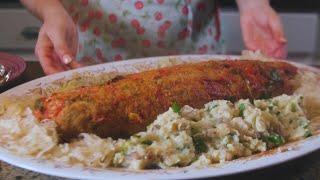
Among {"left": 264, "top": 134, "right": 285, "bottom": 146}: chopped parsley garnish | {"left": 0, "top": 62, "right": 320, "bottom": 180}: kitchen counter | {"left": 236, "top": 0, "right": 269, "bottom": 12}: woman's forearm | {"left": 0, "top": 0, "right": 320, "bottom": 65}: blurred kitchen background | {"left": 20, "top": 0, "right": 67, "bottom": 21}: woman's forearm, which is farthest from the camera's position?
{"left": 0, "top": 0, "right": 320, "bottom": 65}: blurred kitchen background

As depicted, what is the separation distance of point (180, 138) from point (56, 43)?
0.52m

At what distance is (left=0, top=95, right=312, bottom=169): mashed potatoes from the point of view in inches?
33.5

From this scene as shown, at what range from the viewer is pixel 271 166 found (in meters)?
0.80

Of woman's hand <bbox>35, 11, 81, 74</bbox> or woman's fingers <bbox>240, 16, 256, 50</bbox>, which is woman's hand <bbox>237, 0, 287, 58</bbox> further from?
woman's hand <bbox>35, 11, 81, 74</bbox>

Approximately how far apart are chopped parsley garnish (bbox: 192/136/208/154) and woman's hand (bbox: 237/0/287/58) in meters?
0.60

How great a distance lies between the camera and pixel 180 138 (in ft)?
2.85

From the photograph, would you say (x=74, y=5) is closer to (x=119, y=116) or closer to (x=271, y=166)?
(x=119, y=116)

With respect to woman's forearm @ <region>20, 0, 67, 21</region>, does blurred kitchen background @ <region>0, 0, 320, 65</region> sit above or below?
below

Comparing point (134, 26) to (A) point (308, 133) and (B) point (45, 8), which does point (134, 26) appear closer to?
(B) point (45, 8)

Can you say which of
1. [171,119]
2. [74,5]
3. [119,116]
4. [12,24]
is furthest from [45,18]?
[12,24]

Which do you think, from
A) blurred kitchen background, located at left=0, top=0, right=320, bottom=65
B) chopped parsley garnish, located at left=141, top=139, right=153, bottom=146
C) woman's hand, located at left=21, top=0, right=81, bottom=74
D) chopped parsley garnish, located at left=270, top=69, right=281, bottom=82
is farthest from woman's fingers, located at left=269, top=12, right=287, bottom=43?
blurred kitchen background, located at left=0, top=0, right=320, bottom=65

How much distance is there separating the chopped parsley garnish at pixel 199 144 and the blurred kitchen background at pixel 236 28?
1.44 m

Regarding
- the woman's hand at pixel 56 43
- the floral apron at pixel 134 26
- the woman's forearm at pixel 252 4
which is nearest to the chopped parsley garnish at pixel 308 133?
the woman's hand at pixel 56 43

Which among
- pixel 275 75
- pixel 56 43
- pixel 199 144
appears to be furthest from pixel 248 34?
pixel 199 144
